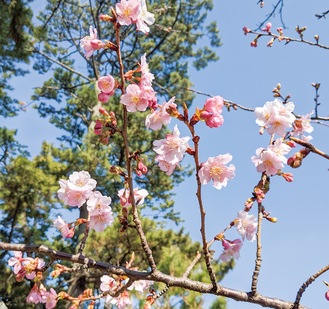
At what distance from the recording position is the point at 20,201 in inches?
307

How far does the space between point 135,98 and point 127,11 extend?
0.95 feet

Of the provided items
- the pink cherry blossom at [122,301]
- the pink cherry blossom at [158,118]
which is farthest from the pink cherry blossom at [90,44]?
the pink cherry blossom at [122,301]

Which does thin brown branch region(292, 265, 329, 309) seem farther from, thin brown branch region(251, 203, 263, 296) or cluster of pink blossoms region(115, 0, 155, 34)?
cluster of pink blossoms region(115, 0, 155, 34)

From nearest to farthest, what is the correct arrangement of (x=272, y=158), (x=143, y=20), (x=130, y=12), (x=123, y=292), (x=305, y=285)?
(x=305, y=285)
(x=272, y=158)
(x=130, y=12)
(x=143, y=20)
(x=123, y=292)

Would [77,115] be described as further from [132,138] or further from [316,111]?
[316,111]

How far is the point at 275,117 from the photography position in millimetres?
1231

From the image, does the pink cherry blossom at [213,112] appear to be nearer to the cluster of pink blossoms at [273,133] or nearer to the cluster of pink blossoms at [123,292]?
the cluster of pink blossoms at [273,133]

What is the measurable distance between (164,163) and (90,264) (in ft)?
1.23

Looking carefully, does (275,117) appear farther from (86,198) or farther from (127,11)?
(86,198)

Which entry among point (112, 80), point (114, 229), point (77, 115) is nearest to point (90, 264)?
point (112, 80)

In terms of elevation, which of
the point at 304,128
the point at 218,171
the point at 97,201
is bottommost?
the point at 97,201

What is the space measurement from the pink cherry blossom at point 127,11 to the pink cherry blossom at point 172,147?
15.6 inches

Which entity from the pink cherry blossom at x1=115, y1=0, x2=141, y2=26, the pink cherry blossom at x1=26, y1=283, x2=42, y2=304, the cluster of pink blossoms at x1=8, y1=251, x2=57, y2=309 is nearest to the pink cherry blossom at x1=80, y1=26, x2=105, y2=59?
the pink cherry blossom at x1=115, y1=0, x2=141, y2=26

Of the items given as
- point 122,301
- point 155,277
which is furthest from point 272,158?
point 122,301
